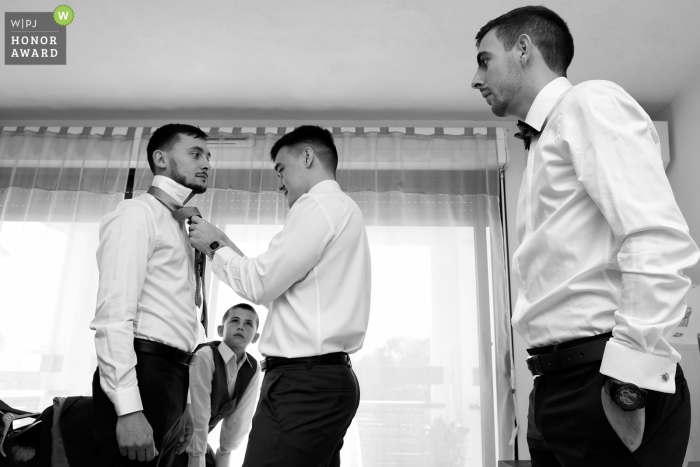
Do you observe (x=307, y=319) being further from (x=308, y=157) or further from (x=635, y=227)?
(x=635, y=227)

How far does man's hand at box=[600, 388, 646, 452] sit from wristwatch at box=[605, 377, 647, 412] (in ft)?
0.04

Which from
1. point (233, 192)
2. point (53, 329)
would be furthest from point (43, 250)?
point (233, 192)

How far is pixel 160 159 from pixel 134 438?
0.95 m

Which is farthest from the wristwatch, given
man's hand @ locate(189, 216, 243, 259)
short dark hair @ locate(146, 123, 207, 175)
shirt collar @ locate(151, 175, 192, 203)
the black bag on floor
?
the black bag on floor

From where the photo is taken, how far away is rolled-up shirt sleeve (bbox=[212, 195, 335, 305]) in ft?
4.62

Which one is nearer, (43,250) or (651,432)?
(651,432)

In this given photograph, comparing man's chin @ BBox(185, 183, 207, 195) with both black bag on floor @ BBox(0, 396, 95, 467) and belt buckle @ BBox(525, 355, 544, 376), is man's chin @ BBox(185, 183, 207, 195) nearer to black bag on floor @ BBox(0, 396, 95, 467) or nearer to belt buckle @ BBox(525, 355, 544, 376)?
black bag on floor @ BBox(0, 396, 95, 467)

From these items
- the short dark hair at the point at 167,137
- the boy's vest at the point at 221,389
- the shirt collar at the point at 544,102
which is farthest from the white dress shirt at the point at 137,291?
the boy's vest at the point at 221,389

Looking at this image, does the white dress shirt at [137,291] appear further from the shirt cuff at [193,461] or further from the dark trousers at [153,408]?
the shirt cuff at [193,461]

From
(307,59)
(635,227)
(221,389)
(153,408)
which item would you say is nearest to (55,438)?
(153,408)

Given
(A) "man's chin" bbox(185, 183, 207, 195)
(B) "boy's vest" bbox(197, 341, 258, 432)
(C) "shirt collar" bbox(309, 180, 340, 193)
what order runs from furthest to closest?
(B) "boy's vest" bbox(197, 341, 258, 432), (A) "man's chin" bbox(185, 183, 207, 195), (C) "shirt collar" bbox(309, 180, 340, 193)

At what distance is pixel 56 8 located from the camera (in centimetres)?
282

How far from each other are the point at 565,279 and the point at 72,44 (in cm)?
313

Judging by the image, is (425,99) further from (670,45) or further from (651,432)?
(651,432)
